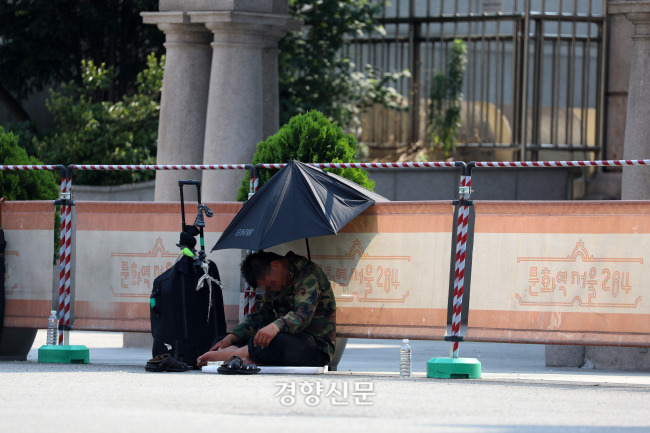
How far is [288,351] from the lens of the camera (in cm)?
1094

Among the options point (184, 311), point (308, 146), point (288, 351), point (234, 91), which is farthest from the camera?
point (234, 91)

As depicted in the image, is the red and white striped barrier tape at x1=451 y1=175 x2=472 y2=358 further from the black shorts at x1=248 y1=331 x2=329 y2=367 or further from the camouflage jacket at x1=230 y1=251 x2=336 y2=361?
the black shorts at x1=248 y1=331 x2=329 y2=367

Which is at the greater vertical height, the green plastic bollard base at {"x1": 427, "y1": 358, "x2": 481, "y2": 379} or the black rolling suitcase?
the black rolling suitcase

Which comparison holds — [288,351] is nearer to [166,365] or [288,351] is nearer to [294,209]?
[166,365]

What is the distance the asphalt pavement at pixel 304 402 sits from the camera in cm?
774

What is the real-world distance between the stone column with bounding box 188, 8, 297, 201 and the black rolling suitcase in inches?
169

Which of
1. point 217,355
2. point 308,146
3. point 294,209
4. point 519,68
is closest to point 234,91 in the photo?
point 308,146

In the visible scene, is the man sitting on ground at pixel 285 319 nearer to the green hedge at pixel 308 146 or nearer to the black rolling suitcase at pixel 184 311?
the black rolling suitcase at pixel 184 311

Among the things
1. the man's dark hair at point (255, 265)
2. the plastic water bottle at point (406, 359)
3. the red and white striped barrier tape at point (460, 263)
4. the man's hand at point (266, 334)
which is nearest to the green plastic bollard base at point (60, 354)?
the man's dark hair at point (255, 265)

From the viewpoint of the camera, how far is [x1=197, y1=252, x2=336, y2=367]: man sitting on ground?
35.8 ft

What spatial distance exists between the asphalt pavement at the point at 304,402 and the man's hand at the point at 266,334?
330mm

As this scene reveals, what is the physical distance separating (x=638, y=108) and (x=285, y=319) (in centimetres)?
576

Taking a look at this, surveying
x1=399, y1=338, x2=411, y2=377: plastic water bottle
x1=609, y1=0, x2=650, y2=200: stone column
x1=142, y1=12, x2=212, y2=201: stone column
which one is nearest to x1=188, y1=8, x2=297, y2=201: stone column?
x1=142, y1=12, x2=212, y2=201: stone column

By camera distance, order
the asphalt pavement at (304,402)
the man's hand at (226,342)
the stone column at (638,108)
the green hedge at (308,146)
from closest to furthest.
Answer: the asphalt pavement at (304,402), the man's hand at (226,342), the green hedge at (308,146), the stone column at (638,108)
